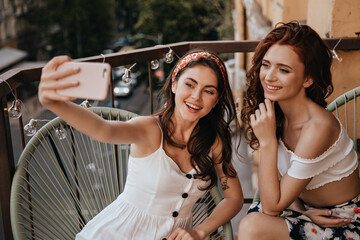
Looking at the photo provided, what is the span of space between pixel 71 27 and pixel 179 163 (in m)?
23.0

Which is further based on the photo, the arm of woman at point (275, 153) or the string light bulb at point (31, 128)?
the string light bulb at point (31, 128)

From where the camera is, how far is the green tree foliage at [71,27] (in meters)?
23.1

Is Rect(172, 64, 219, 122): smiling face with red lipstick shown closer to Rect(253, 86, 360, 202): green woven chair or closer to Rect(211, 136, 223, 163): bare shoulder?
Rect(211, 136, 223, 163): bare shoulder

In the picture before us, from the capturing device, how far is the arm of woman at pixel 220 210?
5.70 ft

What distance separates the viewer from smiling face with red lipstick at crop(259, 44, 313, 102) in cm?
170

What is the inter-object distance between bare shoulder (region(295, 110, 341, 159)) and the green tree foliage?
22511mm

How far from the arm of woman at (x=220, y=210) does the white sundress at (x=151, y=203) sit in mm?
92

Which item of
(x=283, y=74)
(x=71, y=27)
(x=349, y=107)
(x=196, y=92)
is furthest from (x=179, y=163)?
(x=71, y=27)

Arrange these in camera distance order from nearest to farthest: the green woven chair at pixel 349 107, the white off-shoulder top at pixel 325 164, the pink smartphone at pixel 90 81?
the pink smartphone at pixel 90 81 → the white off-shoulder top at pixel 325 164 → the green woven chair at pixel 349 107

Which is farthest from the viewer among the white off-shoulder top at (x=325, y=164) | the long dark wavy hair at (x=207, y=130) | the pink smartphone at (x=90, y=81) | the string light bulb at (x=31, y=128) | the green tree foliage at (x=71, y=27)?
the green tree foliage at (x=71, y=27)

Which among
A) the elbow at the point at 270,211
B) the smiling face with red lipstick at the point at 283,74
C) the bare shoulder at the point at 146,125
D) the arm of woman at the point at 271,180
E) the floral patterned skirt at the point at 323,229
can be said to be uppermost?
the smiling face with red lipstick at the point at 283,74

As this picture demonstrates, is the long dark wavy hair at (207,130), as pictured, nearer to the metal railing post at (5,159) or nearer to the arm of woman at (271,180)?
the arm of woman at (271,180)

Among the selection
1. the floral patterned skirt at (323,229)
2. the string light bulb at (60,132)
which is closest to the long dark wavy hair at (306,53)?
the floral patterned skirt at (323,229)

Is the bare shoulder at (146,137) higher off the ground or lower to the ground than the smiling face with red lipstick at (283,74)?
lower
